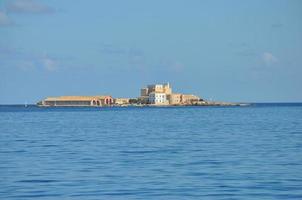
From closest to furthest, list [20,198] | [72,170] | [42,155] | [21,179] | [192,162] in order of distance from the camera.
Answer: [20,198] → [21,179] → [72,170] → [192,162] → [42,155]

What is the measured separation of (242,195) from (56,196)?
16.2ft

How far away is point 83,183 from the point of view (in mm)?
20344

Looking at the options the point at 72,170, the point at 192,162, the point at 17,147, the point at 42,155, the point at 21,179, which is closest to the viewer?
the point at 21,179

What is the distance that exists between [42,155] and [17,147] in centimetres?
624

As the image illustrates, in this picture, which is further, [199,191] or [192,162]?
[192,162]

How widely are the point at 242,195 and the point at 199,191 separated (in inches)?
51.3

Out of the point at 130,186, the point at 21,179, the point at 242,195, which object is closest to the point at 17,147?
the point at 21,179

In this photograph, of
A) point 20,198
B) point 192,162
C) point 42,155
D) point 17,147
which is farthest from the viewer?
point 17,147

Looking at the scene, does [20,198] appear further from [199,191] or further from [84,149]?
[84,149]

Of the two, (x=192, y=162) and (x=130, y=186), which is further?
(x=192, y=162)

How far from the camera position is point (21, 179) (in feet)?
70.5

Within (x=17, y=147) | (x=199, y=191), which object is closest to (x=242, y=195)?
(x=199, y=191)

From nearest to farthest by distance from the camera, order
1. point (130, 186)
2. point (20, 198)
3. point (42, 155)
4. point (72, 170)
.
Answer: point (20, 198)
point (130, 186)
point (72, 170)
point (42, 155)

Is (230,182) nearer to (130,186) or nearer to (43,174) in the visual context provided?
(130,186)
